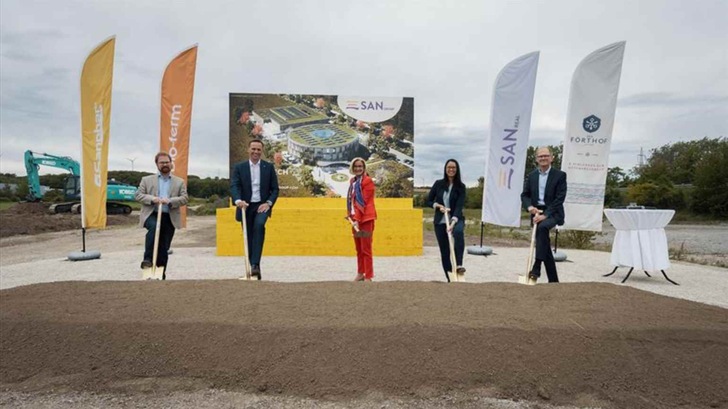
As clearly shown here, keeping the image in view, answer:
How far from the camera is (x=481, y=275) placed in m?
7.28

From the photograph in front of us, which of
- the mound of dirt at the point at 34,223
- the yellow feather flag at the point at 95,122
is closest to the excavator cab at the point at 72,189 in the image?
the mound of dirt at the point at 34,223

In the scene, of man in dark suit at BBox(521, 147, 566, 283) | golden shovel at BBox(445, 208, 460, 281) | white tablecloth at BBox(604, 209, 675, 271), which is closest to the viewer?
man in dark suit at BBox(521, 147, 566, 283)

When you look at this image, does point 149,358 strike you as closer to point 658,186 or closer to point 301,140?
point 301,140

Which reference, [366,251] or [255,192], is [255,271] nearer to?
[255,192]

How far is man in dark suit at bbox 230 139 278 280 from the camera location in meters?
5.52

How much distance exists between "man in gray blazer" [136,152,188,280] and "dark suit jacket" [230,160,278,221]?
0.75m

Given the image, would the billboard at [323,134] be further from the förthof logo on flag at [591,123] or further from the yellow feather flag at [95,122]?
the förthof logo on flag at [591,123]

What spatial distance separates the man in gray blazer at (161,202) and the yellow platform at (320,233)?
3.81 metres

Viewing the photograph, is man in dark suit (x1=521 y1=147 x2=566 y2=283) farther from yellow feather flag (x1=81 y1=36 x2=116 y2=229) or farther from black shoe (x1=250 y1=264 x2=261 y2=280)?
yellow feather flag (x1=81 y1=36 x2=116 y2=229)

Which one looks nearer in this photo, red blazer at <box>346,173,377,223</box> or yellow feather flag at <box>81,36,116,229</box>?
red blazer at <box>346,173,377,223</box>

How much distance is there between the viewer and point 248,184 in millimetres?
5609

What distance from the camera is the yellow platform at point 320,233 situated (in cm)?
966

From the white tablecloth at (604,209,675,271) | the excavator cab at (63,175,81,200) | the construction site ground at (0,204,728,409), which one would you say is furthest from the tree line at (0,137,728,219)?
the construction site ground at (0,204,728,409)

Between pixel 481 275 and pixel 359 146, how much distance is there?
6701 mm
